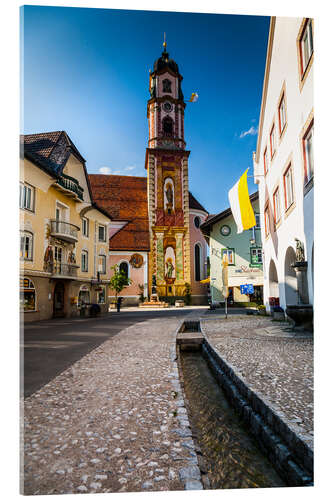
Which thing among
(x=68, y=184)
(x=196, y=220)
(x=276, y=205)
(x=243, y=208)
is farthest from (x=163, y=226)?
(x=68, y=184)

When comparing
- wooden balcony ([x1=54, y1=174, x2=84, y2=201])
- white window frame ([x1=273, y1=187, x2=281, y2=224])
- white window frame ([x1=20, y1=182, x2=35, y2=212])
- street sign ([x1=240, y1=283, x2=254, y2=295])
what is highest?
white window frame ([x1=273, y1=187, x2=281, y2=224])

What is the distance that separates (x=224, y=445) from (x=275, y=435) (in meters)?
0.47

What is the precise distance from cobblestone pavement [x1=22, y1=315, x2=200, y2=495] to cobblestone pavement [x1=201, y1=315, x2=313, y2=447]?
31.3 inches

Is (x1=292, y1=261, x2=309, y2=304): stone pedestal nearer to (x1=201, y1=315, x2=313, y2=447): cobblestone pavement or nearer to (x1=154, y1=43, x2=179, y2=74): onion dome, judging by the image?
(x1=201, y1=315, x2=313, y2=447): cobblestone pavement

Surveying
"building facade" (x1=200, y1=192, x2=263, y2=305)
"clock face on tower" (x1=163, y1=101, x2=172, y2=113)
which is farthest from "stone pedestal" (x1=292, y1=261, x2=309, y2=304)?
"clock face on tower" (x1=163, y1=101, x2=172, y2=113)

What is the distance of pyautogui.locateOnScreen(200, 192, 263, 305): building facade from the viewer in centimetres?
2080

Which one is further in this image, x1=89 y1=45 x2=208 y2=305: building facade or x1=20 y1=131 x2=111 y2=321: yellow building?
x1=89 y1=45 x2=208 y2=305: building facade

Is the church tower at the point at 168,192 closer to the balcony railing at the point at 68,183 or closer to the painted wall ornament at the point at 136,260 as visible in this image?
the painted wall ornament at the point at 136,260

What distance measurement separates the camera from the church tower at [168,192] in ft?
94.8

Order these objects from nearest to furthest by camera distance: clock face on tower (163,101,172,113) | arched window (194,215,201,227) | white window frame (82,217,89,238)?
white window frame (82,217,89,238) → clock face on tower (163,101,172,113) → arched window (194,215,201,227)
